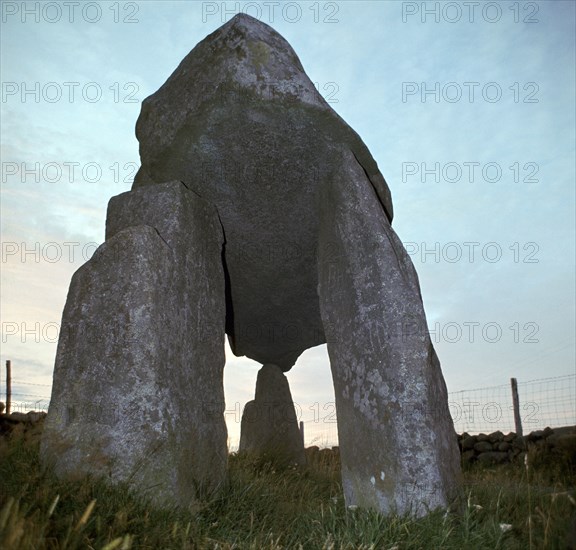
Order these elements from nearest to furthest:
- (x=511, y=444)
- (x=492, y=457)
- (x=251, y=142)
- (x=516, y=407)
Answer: (x=251, y=142) → (x=492, y=457) → (x=511, y=444) → (x=516, y=407)

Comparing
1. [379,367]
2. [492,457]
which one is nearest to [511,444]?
[492,457]

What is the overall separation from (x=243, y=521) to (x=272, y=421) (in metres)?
3.70

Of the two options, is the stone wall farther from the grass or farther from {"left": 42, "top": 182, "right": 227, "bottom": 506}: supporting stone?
{"left": 42, "top": 182, "right": 227, "bottom": 506}: supporting stone

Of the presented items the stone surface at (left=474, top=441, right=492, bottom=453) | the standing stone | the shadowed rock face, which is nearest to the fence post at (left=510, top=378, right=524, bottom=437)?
the stone surface at (left=474, top=441, right=492, bottom=453)

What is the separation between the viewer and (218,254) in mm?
4734

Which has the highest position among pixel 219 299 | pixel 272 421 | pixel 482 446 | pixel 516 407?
pixel 219 299

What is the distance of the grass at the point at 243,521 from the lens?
2.56 m

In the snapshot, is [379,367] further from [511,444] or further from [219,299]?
[511,444]

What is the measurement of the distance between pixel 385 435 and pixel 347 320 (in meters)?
0.83

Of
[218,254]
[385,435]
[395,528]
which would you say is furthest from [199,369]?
[395,528]

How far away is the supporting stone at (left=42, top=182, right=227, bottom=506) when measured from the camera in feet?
11.7

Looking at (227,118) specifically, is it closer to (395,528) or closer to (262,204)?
(262,204)

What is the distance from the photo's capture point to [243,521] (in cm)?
376

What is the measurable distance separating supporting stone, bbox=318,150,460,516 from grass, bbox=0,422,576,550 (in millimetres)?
232
